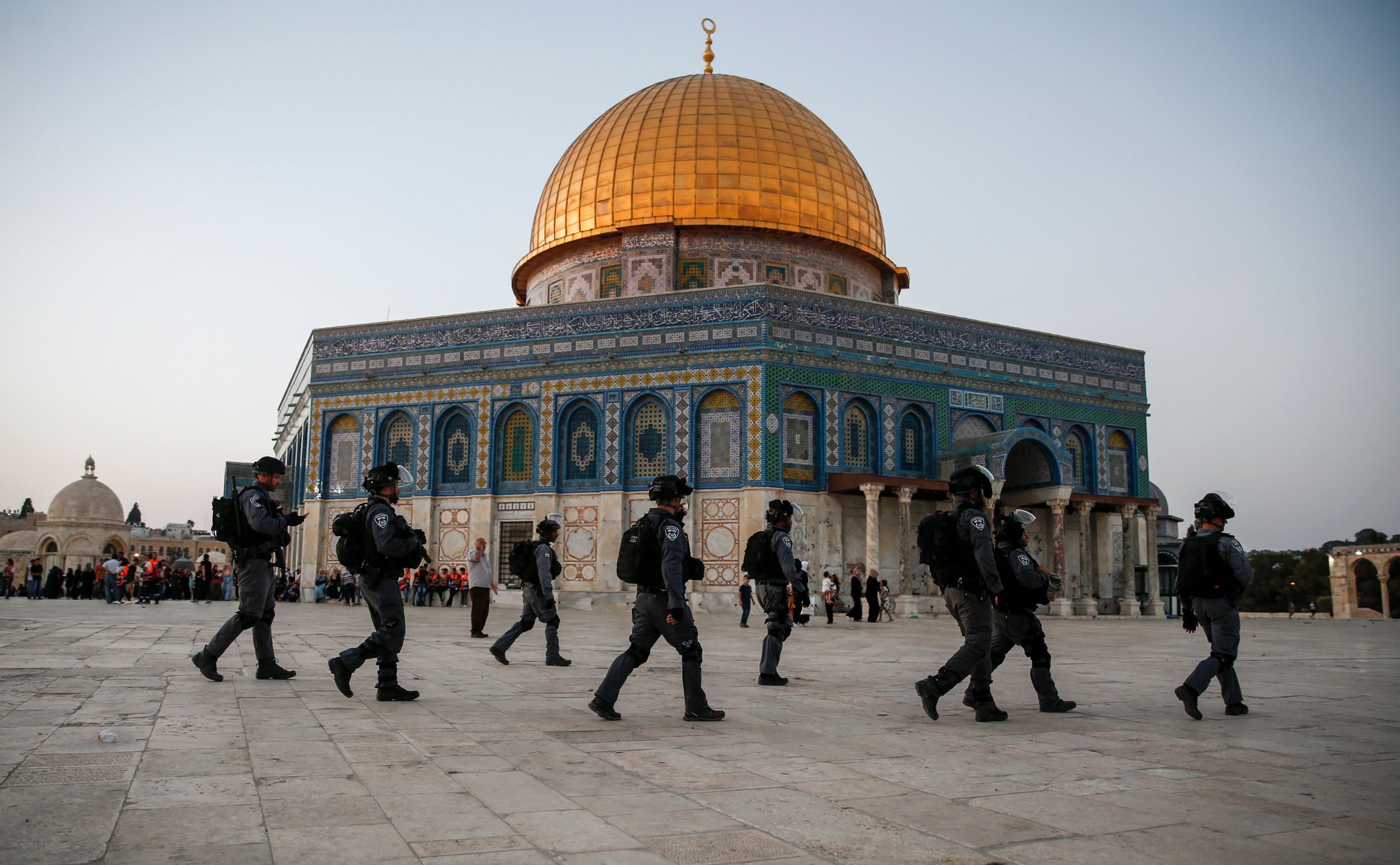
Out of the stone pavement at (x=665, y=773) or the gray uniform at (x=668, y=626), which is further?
the gray uniform at (x=668, y=626)

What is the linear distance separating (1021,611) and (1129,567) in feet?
81.2

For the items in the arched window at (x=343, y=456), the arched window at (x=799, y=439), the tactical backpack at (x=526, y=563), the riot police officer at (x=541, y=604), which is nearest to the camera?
the riot police officer at (x=541, y=604)

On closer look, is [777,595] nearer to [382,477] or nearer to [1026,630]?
[1026,630]

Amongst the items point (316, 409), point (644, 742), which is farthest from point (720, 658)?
point (316, 409)

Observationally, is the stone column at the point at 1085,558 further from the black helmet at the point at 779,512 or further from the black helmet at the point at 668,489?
the black helmet at the point at 668,489

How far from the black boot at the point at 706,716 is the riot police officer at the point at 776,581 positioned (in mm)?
2391

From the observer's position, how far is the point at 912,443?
2872 cm

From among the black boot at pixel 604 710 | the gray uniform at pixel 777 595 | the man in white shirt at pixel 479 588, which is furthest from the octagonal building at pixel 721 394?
the black boot at pixel 604 710

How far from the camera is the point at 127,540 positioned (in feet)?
209

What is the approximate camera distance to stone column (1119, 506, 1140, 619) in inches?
1170

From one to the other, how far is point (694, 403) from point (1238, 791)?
22956 millimetres

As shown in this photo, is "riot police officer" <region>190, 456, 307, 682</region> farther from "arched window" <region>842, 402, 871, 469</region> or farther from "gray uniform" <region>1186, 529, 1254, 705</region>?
"arched window" <region>842, 402, 871, 469</region>

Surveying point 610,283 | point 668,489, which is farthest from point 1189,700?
point 610,283

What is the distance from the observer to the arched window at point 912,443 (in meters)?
28.5
